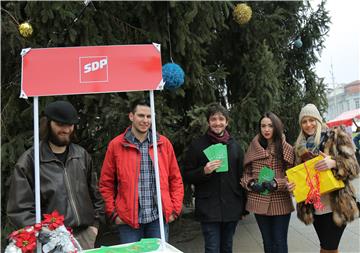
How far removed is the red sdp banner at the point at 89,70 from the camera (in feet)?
9.16

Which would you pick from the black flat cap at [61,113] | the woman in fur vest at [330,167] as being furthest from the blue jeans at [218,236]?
the black flat cap at [61,113]

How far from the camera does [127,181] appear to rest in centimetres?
316

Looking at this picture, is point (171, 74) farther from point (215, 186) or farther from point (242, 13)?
point (242, 13)

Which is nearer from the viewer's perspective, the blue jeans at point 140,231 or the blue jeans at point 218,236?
the blue jeans at point 140,231

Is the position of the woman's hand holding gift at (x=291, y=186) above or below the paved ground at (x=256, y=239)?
above

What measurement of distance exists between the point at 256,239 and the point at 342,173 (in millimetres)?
3323

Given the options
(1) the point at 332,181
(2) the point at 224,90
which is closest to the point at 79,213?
(1) the point at 332,181

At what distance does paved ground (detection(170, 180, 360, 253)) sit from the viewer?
18.2 feet

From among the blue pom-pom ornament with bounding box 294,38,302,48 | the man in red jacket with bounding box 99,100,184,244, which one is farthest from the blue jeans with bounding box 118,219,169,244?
the blue pom-pom ornament with bounding box 294,38,302,48

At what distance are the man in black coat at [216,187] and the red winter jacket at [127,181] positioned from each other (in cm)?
37

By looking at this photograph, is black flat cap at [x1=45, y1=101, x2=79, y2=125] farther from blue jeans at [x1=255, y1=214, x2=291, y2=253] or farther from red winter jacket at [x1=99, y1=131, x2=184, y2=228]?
blue jeans at [x1=255, y1=214, x2=291, y2=253]

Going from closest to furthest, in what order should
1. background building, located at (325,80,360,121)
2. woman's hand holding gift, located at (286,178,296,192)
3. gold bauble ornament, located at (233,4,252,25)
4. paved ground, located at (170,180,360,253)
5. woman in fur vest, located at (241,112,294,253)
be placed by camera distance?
woman's hand holding gift, located at (286,178,296,192) < woman in fur vest, located at (241,112,294,253) < gold bauble ornament, located at (233,4,252,25) < paved ground, located at (170,180,360,253) < background building, located at (325,80,360,121)

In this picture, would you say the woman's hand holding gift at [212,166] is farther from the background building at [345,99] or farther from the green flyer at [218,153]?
the background building at [345,99]

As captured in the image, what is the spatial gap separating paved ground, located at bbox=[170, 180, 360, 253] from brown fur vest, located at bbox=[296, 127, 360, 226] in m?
2.28
